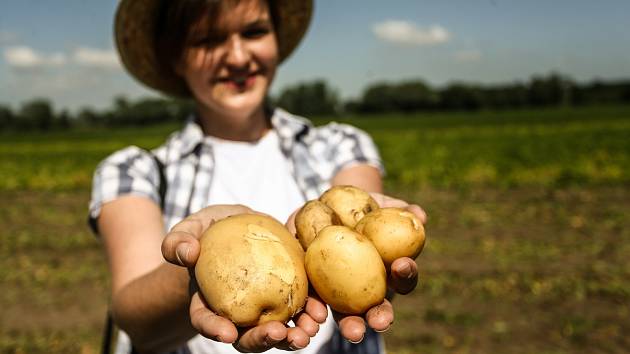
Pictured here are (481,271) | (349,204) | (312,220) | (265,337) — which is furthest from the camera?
(481,271)

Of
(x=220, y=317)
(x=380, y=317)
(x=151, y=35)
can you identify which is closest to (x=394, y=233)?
(x=380, y=317)

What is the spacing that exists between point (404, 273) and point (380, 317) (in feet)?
0.44

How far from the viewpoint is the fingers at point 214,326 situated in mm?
1215

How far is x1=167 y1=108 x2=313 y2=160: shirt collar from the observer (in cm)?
216

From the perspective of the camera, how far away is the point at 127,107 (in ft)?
259

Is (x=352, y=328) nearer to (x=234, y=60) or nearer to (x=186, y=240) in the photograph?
(x=186, y=240)

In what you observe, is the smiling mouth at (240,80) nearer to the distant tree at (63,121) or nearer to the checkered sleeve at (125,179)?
the checkered sleeve at (125,179)

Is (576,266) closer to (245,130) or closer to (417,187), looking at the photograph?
(245,130)

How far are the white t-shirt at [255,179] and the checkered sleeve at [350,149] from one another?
8.8 inches

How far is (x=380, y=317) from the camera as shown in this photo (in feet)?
4.38

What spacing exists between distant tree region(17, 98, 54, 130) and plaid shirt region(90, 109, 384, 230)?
9148 cm

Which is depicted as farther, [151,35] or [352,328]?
[151,35]

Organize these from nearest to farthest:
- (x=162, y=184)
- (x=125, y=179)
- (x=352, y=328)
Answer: (x=352, y=328) < (x=125, y=179) < (x=162, y=184)

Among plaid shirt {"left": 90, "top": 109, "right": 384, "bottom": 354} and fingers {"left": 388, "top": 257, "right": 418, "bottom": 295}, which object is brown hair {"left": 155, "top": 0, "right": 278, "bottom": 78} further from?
fingers {"left": 388, "top": 257, "right": 418, "bottom": 295}
